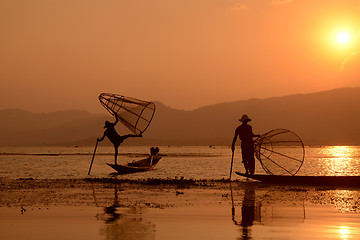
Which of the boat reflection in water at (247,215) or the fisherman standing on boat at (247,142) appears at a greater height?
the fisherman standing on boat at (247,142)

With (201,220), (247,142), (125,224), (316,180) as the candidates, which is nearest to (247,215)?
(201,220)

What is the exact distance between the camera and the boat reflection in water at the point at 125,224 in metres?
11.4

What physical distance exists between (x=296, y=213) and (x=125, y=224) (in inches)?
185

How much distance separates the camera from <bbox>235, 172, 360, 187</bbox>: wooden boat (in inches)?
942

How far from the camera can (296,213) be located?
15102 millimetres

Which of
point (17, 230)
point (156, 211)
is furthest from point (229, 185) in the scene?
point (17, 230)

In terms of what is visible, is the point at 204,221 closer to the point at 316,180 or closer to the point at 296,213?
the point at 296,213

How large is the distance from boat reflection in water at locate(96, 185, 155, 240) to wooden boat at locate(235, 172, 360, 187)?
10.4 metres

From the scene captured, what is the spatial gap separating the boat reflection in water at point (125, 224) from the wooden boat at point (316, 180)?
10402 mm

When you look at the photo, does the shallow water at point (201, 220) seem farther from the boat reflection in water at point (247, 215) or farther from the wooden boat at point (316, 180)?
the wooden boat at point (316, 180)

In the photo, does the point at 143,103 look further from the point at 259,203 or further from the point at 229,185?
the point at 259,203

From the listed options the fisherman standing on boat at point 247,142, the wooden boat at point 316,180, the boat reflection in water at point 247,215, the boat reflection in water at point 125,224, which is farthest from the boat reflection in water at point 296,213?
the fisherman standing on boat at point 247,142

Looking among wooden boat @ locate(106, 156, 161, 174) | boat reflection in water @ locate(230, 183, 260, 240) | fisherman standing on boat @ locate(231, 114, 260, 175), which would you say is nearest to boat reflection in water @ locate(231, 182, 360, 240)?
boat reflection in water @ locate(230, 183, 260, 240)

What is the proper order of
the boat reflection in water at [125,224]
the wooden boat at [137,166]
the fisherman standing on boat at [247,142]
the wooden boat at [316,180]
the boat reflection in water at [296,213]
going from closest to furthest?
1. the boat reflection in water at [125,224]
2. the boat reflection in water at [296,213]
3. the wooden boat at [316,180]
4. the fisherman standing on boat at [247,142]
5. the wooden boat at [137,166]
